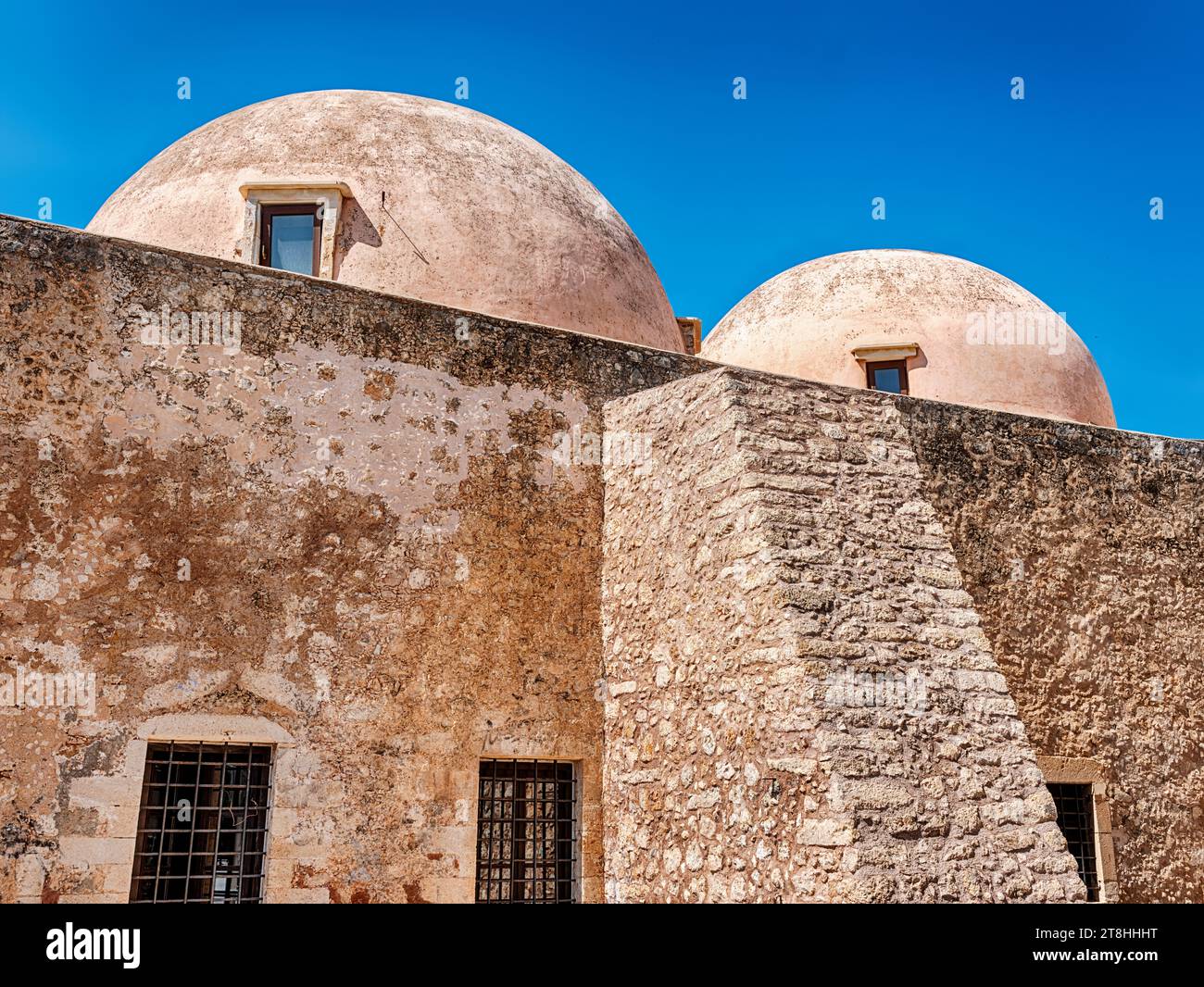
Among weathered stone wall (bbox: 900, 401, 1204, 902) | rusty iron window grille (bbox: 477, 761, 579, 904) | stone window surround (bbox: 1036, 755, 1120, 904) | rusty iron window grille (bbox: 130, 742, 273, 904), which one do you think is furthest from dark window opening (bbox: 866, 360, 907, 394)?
rusty iron window grille (bbox: 130, 742, 273, 904)

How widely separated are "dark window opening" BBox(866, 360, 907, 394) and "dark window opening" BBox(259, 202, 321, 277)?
17.6 feet

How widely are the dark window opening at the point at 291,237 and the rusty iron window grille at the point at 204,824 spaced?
3542mm

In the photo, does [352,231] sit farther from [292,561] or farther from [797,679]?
[797,679]

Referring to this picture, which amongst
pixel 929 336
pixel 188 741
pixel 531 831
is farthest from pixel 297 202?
pixel 929 336

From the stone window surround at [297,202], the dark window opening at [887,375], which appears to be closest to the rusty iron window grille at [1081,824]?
the dark window opening at [887,375]

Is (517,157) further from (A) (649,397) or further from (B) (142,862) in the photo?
(B) (142,862)

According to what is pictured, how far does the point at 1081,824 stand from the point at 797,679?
388 cm

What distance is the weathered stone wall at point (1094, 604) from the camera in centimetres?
775

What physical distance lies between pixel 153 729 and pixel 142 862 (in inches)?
25.1

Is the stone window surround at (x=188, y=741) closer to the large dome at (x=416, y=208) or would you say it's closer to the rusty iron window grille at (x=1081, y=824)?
the large dome at (x=416, y=208)

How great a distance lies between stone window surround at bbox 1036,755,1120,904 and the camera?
761cm

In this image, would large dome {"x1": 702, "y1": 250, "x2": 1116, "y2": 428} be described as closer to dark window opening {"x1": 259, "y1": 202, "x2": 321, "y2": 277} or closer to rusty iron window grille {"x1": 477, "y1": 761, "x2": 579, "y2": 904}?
dark window opening {"x1": 259, "y1": 202, "x2": 321, "y2": 277}

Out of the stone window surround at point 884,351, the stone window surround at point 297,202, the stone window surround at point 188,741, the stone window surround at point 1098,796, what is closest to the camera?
the stone window surround at point 188,741

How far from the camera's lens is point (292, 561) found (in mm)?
5961
